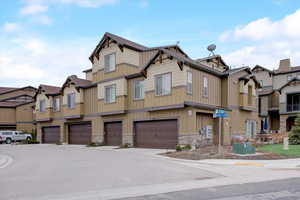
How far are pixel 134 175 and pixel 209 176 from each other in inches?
109

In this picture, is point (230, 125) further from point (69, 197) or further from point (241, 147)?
point (69, 197)

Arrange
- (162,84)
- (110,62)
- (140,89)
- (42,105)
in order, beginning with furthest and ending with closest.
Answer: (42,105) < (110,62) < (140,89) < (162,84)

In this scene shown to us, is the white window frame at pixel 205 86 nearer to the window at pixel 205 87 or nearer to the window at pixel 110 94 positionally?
the window at pixel 205 87

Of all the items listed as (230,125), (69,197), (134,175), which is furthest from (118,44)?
(69,197)

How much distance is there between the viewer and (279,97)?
37969mm

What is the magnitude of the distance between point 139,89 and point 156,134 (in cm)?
416

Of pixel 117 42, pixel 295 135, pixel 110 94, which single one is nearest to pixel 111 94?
pixel 110 94

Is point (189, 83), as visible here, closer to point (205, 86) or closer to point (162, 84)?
point (162, 84)

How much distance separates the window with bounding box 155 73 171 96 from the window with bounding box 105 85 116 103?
5315mm

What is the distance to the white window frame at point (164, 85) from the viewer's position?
21.4m

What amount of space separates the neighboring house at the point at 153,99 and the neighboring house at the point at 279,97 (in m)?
10.7

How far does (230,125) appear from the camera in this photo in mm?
24359

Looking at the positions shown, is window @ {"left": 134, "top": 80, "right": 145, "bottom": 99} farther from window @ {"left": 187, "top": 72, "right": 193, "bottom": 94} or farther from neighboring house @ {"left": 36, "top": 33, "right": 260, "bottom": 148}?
window @ {"left": 187, "top": 72, "right": 193, "bottom": 94}

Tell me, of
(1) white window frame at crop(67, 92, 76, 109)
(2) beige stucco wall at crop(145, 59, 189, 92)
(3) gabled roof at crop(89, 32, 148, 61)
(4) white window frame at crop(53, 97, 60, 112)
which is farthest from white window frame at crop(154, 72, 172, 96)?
(4) white window frame at crop(53, 97, 60, 112)
